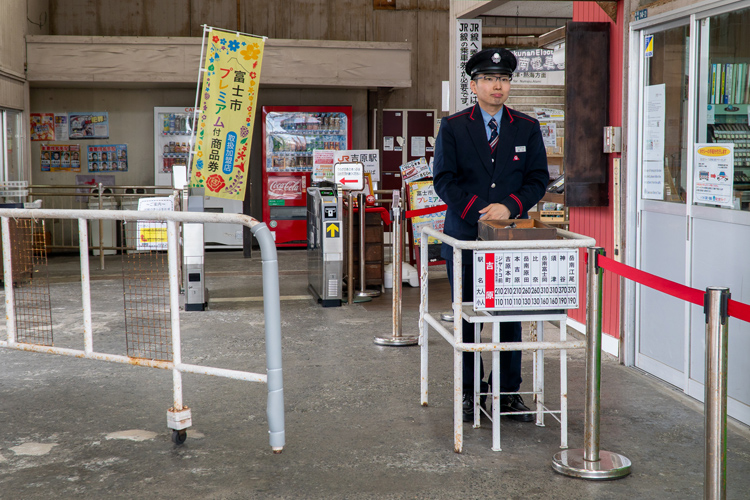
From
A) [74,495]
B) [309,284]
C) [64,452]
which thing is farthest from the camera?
[309,284]

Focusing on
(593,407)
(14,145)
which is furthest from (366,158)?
(593,407)

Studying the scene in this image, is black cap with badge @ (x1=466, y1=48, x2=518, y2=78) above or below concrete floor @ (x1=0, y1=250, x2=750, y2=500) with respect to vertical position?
above

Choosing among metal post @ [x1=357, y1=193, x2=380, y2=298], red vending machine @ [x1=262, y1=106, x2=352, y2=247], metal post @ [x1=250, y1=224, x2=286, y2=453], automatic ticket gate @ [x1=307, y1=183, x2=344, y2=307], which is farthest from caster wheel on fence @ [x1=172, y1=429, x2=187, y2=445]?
red vending machine @ [x1=262, y1=106, x2=352, y2=247]

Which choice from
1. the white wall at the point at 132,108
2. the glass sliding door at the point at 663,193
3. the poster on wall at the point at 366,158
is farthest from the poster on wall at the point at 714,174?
the white wall at the point at 132,108

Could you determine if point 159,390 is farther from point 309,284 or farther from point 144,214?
point 309,284

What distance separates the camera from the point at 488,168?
375cm

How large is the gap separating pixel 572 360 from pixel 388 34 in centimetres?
822

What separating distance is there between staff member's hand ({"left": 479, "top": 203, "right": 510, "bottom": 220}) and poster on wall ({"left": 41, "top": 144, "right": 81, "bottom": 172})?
910cm

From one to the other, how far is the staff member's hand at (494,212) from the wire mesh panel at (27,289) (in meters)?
3.53

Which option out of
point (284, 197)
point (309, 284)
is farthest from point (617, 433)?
point (284, 197)

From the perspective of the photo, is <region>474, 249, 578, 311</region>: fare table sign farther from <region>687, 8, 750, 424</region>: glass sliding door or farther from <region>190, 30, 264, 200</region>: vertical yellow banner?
<region>190, 30, 264, 200</region>: vertical yellow banner

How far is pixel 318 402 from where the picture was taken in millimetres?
4145

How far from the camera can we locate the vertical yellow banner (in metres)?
6.75

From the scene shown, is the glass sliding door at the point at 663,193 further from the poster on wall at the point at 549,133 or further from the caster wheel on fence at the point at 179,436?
the caster wheel on fence at the point at 179,436
